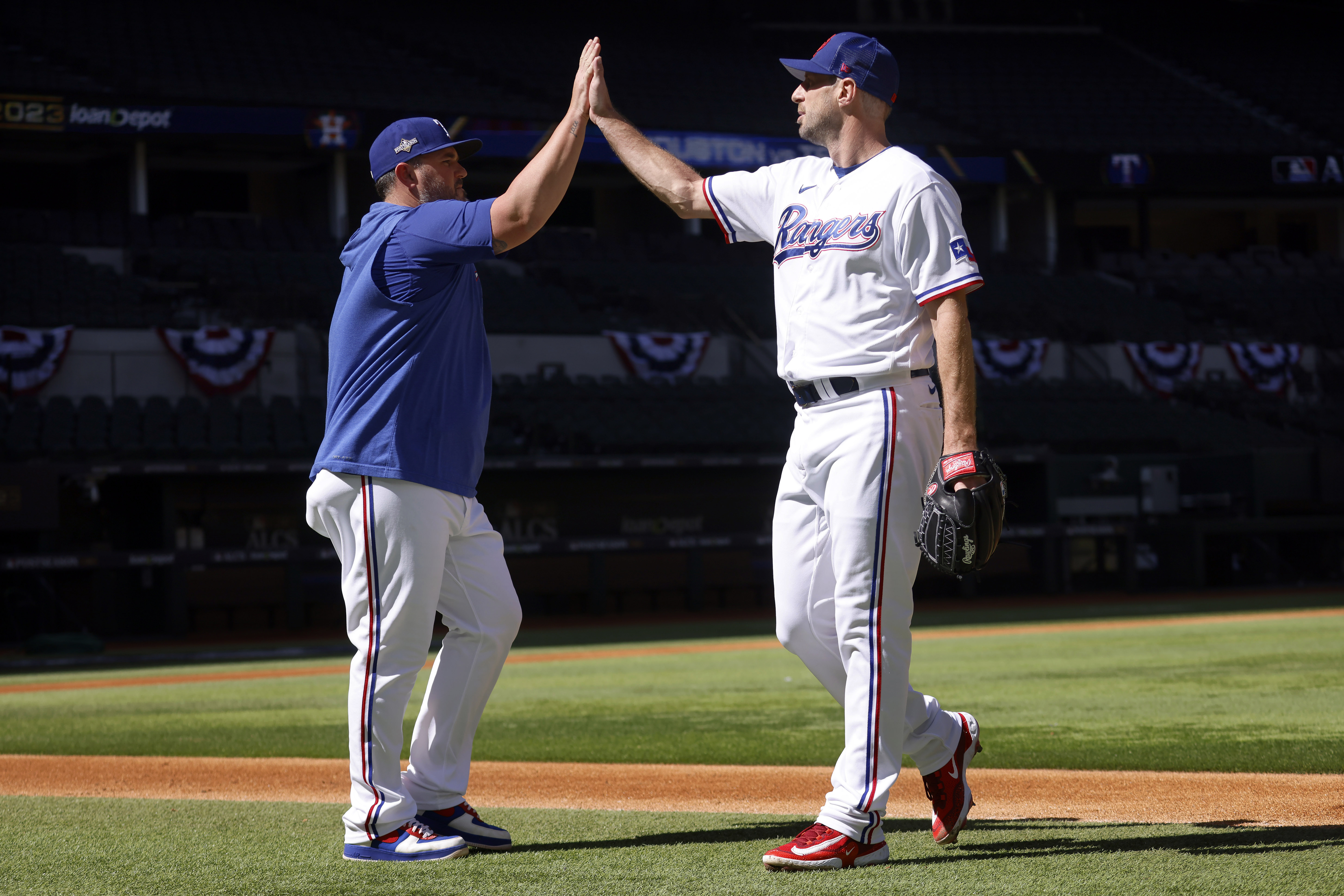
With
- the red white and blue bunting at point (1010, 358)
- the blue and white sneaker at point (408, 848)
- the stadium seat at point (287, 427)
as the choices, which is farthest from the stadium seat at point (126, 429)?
the blue and white sneaker at point (408, 848)

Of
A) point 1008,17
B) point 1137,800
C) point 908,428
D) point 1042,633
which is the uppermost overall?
point 1008,17

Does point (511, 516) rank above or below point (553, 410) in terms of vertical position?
below

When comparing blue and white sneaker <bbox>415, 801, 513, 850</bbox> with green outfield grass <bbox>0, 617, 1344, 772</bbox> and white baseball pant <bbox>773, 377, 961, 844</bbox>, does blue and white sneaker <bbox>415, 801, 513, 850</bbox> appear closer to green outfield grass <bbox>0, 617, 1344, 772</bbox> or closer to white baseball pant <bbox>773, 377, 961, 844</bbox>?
white baseball pant <bbox>773, 377, 961, 844</bbox>

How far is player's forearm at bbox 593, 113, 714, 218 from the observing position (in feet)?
12.2

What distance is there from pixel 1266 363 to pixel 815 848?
78.3 feet

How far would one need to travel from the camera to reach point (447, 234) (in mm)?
3453

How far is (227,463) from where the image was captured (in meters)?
15.7

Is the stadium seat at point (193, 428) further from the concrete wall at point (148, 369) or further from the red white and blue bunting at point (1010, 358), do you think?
the red white and blue bunting at point (1010, 358)

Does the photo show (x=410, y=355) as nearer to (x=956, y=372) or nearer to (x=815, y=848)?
(x=956, y=372)

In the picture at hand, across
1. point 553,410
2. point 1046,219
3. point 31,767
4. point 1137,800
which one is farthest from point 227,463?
point 1046,219

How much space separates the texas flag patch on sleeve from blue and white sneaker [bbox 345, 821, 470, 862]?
1.89 meters

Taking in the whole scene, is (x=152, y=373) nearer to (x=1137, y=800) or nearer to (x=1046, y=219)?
(x=1137, y=800)

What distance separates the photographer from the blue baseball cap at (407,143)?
3.65m

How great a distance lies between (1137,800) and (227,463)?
13204 mm
